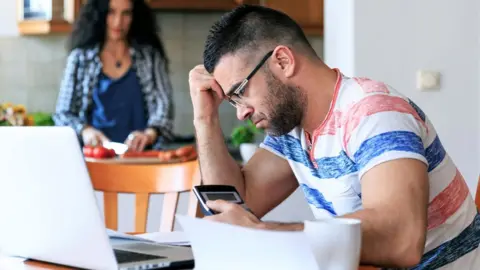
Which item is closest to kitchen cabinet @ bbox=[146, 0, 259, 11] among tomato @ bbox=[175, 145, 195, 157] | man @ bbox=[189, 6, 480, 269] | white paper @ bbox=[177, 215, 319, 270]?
tomato @ bbox=[175, 145, 195, 157]

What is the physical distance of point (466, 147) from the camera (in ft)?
11.6

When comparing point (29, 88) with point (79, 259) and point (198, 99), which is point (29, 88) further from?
point (79, 259)

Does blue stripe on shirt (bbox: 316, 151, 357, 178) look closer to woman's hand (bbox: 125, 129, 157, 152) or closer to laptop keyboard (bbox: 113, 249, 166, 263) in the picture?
laptop keyboard (bbox: 113, 249, 166, 263)

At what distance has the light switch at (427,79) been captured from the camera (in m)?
3.49

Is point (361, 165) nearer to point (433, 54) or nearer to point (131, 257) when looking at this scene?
point (131, 257)

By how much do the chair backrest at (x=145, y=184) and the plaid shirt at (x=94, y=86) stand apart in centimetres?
150

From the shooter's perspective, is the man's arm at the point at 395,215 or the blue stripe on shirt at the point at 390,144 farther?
the blue stripe on shirt at the point at 390,144

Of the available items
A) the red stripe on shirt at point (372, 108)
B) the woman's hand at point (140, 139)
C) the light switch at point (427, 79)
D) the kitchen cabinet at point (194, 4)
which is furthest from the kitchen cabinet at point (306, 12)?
the red stripe on shirt at point (372, 108)

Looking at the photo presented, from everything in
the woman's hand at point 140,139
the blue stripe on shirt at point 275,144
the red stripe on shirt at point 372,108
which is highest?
the red stripe on shirt at point 372,108

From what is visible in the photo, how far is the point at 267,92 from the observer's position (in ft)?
5.61

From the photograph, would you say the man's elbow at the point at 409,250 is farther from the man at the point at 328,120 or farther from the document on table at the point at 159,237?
the document on table at the point at 159,237

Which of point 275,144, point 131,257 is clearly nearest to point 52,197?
point 131,257

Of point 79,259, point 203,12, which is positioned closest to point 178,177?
point 79,259

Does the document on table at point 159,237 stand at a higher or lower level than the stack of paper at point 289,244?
lower
